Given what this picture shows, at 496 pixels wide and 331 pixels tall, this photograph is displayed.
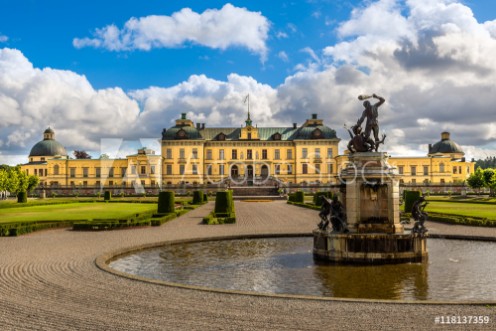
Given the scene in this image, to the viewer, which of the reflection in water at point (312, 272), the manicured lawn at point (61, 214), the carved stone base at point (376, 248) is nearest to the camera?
the reflection in water at point (312, 272)

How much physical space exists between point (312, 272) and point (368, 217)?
276cm

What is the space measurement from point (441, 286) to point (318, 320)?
14.3 ft

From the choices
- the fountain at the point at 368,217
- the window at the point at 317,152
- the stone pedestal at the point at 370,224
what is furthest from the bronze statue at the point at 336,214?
the window at the point at 317,152

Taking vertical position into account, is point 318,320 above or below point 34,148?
below

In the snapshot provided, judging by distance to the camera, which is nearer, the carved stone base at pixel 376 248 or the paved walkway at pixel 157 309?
the paved walkway at pixel 157 309

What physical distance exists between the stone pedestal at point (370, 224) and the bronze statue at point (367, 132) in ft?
1.26

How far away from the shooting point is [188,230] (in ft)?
69.1

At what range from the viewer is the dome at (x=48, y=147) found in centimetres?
8838

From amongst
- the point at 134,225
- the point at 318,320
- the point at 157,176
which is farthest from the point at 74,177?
the point at 318,320

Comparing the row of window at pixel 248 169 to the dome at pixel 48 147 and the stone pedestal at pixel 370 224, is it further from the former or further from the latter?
the stone pedestal at pixel 370 224

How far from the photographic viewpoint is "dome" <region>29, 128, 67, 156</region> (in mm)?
88375

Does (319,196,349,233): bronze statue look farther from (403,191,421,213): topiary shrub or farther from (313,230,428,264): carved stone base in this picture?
(403,191,421,213): topiary shrub

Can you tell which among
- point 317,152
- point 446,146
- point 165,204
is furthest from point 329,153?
point 165,204

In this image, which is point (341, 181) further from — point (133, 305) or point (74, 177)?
point (74, 177)
